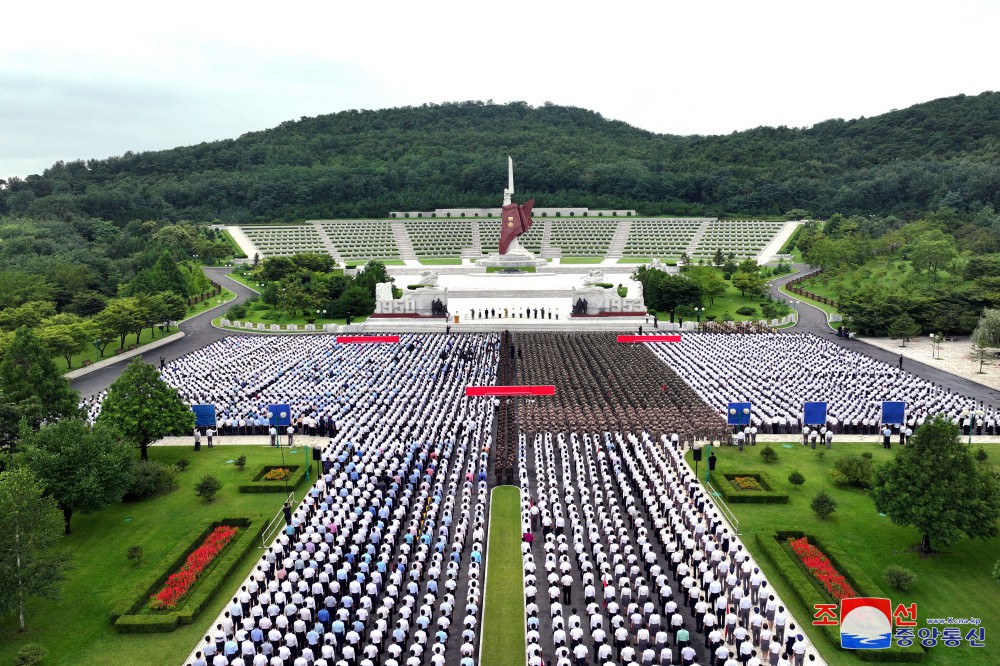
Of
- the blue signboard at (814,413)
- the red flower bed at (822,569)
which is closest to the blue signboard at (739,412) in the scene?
the blue signboard at (814,413)

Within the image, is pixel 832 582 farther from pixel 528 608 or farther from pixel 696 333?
pixel 696 333

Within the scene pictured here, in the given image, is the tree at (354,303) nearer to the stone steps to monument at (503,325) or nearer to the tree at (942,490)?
the stone steps to monument at (503,325)

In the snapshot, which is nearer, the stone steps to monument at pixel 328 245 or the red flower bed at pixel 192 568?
the red flower bed at pixel 192 568

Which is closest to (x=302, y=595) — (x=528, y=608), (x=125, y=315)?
(x=528, y=608)

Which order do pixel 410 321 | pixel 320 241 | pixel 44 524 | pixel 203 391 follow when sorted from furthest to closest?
pixel 320 241 < pixel 410 321 < pixel 203 391 < pixel 44 524

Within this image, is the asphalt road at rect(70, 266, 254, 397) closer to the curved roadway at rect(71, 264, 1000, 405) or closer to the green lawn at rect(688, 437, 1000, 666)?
the curved roadway at rect(71, 264, 1000, 405)

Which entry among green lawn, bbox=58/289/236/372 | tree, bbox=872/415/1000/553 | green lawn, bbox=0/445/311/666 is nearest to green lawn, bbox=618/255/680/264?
green lawn, bbox=58/289/236/372
